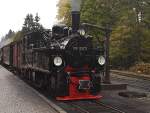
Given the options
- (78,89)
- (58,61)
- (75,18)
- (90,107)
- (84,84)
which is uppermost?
(75,18)

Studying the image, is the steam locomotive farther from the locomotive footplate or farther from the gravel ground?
the gravel ground

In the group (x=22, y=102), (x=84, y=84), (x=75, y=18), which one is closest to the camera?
(x=22, y=102)

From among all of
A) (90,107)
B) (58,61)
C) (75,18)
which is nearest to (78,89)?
(90,107)

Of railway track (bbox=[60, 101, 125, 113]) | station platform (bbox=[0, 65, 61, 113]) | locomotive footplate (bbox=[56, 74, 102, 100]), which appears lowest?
railway track (bbox=[60, 101, 125, 113])

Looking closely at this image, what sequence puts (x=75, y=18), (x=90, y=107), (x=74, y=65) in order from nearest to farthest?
(x=90, y=107), (x=74, y=65), (x=75, y=18)

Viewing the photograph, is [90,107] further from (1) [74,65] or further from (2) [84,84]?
(1) [74,65]

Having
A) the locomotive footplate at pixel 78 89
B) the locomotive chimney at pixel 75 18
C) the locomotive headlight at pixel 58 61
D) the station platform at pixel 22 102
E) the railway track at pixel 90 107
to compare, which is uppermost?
the locomotive chimney at pixel 75 18

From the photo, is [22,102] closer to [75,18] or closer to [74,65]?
[74,65]

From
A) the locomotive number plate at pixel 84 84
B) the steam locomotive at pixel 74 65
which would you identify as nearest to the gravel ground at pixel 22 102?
the steam locomotive at pixel 74 65

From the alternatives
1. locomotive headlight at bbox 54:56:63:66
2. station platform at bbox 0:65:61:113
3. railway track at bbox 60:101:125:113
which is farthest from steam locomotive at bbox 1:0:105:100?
station platform at bbox 0:65:61:113

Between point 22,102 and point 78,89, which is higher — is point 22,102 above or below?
below

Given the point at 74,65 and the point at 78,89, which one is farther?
the point at 74,65

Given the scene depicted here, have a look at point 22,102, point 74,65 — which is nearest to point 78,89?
point 74,65

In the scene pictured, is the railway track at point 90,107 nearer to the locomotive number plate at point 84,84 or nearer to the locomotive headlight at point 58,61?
the locomotive number plate at point 84,84
